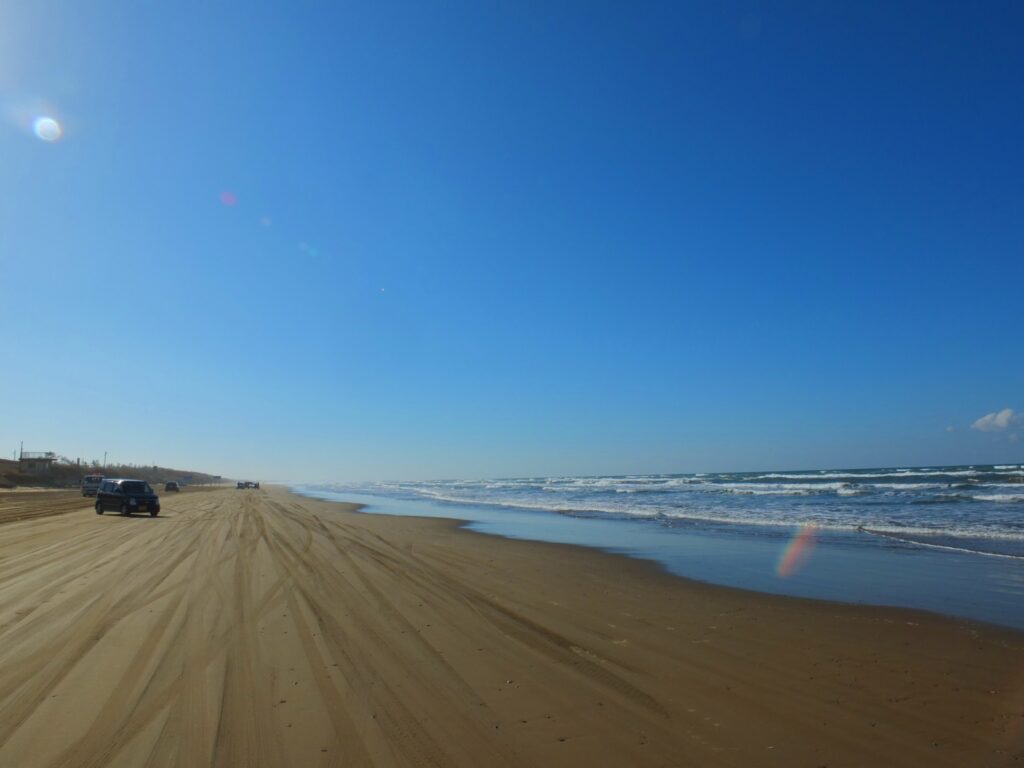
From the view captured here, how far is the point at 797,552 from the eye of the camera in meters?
15.6

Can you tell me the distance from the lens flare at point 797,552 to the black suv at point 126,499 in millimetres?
29112

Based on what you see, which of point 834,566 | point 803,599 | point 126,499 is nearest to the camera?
point 803,599

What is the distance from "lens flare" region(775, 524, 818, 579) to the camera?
12.9 meters

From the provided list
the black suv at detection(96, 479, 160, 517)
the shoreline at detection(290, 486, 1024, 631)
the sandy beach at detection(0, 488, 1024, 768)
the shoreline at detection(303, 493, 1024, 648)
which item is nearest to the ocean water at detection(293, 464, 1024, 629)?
the shoreline at detection(290, 486, 1024, 631)

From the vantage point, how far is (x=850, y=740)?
4.61m

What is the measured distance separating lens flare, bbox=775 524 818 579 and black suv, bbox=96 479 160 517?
2911 centimetres

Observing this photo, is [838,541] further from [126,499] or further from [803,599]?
[126,499]

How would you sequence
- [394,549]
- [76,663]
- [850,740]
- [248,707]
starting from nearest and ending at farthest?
[850,740] → [248,707] → [76,663] → [394,549]

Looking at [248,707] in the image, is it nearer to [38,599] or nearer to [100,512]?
[38,599]

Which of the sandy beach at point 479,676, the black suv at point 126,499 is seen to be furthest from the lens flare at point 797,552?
the black suv at point 126,499

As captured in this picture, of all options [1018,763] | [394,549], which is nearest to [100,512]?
[394,549]

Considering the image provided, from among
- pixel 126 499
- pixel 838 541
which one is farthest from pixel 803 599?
pixel 126 499

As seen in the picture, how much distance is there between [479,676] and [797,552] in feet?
41.5

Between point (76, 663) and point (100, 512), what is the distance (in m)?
29.8
